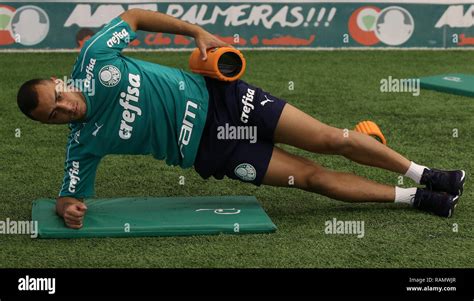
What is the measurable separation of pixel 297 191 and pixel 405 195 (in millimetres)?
672

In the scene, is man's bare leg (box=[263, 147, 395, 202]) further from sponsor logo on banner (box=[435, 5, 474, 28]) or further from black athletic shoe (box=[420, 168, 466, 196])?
sponsor logo on banner (box=[435, 5, 474, 28])

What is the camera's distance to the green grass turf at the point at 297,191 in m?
4.04

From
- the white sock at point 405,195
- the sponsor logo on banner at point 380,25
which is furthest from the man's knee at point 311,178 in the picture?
the sponsor logo on banner at point 380,25

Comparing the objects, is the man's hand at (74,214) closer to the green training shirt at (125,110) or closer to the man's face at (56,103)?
the green training shirt at (125,110)

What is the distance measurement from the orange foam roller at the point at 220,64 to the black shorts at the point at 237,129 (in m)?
0.05

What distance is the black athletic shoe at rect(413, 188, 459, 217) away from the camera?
15.0ft

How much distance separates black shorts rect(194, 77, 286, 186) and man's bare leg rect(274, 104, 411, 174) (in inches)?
2.3

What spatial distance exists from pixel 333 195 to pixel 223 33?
228 inches

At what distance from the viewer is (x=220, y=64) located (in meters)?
4.60

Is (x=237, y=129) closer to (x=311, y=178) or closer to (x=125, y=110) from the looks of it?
(x=311, y=178)

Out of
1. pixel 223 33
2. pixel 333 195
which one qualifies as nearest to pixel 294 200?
pixel 333 195
